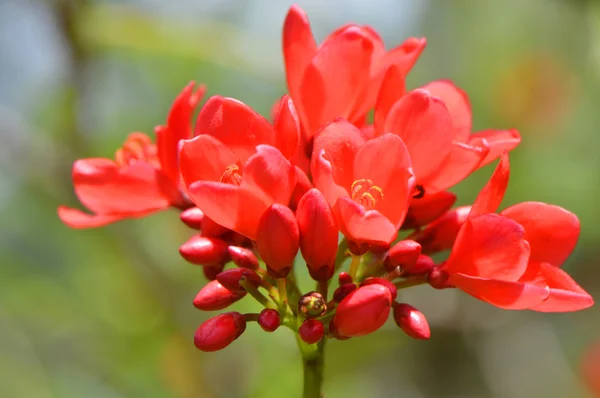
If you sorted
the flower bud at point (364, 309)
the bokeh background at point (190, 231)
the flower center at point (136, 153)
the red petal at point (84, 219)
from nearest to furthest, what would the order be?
the flower bud at point (364, 309) < the red petal at point (84, 219) < the flower center at point (136, 153) < the bokeh background at point (190, 231)

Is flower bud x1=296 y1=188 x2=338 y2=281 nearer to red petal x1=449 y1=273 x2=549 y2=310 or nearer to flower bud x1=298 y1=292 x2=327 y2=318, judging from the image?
flower bud x1=298 y1=292 x2=327 y2=318

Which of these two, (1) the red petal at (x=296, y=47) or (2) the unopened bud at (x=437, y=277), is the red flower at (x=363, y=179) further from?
(1) the red petal at (x=296, y=47)

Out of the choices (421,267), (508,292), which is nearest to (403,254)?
(421,267)

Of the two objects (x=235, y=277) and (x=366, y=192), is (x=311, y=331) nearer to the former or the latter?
(x=235, y=277)

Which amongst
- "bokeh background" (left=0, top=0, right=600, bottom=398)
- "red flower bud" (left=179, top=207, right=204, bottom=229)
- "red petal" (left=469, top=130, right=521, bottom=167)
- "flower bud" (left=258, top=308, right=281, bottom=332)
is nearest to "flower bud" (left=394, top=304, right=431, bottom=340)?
"flower bud" (left=258, top=308, right=281, bottom=332)

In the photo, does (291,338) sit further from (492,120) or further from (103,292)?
(492,120)

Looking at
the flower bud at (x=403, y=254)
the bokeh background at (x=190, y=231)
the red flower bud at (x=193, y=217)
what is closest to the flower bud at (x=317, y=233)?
the flower bud at (x=403, y=254)
